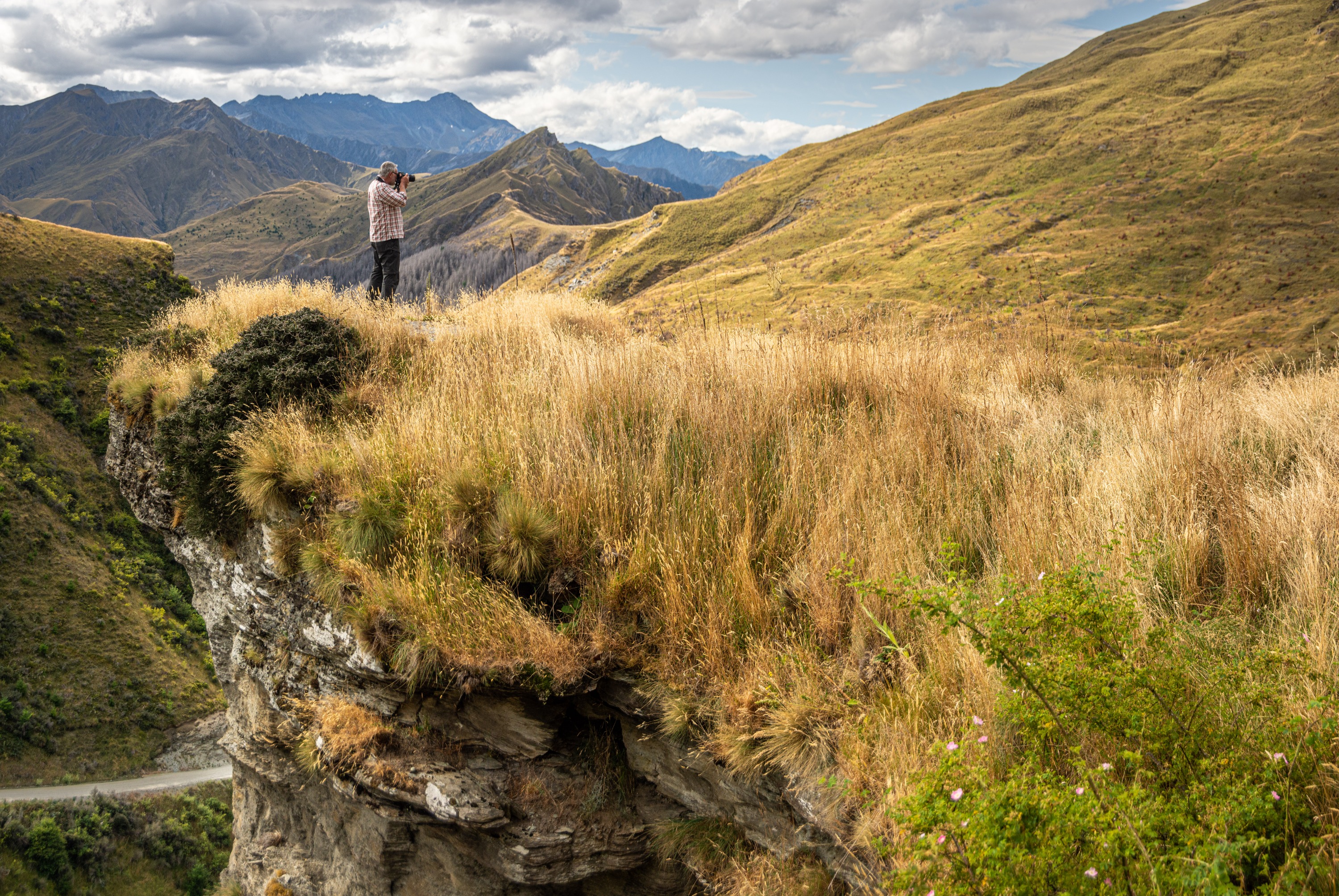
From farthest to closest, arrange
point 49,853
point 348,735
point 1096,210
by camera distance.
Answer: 1. point 1096,210
2. point 49,853
3. point 348,735

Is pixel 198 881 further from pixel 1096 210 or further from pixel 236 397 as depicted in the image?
pixel 1096 210

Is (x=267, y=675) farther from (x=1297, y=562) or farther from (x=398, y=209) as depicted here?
(x=1297, y=562)

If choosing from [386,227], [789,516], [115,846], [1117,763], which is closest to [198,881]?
[115,846]

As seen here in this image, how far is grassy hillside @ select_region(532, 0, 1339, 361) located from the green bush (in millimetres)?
22302

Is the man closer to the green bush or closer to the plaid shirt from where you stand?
the plaid shirt

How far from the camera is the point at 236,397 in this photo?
8.48 metres

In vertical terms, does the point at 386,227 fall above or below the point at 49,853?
above

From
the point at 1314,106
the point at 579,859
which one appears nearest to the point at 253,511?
the point at 579,859

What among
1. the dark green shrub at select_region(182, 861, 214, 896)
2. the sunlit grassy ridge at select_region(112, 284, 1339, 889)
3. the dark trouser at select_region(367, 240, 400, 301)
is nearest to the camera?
the sunlit grassy ridge at select_region(112, 284, 1339, 889)

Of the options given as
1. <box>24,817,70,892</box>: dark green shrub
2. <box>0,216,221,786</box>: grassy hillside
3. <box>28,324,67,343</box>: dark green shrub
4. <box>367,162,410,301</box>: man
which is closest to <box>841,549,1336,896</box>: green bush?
<box>367,162,410,301</box>: man

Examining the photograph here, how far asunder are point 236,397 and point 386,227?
5.38m

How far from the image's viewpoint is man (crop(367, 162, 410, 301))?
12516 mm

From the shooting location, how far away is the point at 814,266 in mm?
77562

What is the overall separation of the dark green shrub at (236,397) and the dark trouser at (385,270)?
12.7 ft
